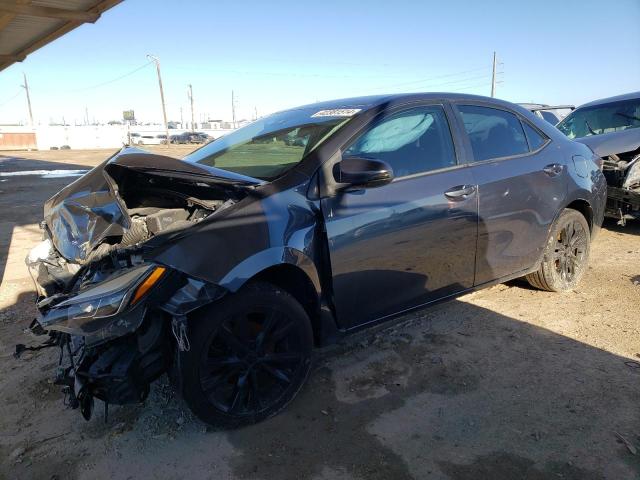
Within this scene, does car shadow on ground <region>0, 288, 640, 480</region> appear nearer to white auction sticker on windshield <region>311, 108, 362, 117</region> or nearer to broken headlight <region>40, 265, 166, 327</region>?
broken headlight <region>40, 265, 166, 327</region>

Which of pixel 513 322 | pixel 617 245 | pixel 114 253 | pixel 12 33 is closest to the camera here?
pixel 114 253

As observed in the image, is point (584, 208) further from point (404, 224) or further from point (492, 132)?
point (404, 224)

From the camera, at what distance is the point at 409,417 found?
9.16ft

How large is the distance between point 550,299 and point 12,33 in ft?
38.3

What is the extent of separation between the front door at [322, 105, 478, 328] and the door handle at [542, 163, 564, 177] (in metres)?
0.98

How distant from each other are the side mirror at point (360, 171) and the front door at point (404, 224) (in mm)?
107

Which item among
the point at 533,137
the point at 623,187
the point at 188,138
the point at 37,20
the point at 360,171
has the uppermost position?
the point at 37,20

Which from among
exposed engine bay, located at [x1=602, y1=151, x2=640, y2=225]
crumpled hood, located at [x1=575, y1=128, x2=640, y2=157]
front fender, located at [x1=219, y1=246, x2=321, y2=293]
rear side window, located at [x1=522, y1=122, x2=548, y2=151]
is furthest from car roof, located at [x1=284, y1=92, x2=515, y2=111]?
crumpled hood, located at [x1=575, y1=128, x2=640, y2=157]

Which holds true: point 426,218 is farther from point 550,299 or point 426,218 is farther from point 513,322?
point 550,299

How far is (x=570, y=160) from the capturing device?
13.9ft

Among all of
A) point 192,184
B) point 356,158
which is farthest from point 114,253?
point 356,158

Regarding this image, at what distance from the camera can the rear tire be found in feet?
13.9

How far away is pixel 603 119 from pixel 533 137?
4703 millimetres

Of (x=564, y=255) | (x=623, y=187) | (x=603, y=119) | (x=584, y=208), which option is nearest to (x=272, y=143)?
(x=564, y=255)
